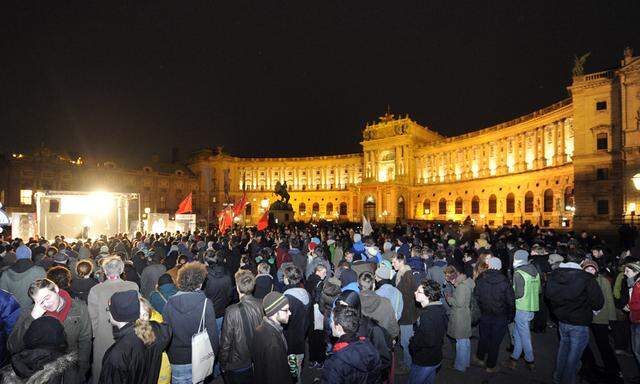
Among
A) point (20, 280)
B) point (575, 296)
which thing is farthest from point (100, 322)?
point (575, 296)

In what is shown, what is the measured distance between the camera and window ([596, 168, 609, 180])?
3394cm

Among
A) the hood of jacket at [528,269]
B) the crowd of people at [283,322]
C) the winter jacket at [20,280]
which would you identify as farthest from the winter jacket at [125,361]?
the hood of jacket at [528,269]

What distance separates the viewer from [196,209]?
79000 millimetres

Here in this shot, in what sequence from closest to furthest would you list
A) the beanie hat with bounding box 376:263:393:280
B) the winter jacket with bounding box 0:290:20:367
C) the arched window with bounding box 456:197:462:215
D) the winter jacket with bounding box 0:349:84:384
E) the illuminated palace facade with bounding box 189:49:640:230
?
the winter jacket with bounding box 0:349:84:384, the winter jacket with bounding box 0:290:20:367, the beanie hat with bounding box 376:263:393:280, the illuminated palace facade with bounding box 189:49:640:230, the arched window with bounding box 456:197:462:215

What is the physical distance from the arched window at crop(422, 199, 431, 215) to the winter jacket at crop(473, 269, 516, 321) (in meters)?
63.3

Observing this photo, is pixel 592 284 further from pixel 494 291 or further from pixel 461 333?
pixel 461 333

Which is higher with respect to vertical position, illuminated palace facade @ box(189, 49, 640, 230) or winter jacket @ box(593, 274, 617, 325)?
illuminated palace facade @ box(189, 49, 640, 230)

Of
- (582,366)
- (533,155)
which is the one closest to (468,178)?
(533,155)

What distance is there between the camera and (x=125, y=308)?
163 inches

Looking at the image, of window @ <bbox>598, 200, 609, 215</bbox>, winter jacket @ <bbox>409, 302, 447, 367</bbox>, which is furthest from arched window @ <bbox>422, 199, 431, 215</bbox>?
winter jacket @ <bbox>409, 302, 447, 367</bbox>

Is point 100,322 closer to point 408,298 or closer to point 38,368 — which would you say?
point 38,368

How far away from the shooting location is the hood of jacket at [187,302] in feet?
16.2

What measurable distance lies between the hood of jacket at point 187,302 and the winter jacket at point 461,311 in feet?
15.0

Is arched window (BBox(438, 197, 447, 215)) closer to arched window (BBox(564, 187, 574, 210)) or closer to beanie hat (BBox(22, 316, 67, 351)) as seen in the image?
arched window (BBox(564, 187, 574, 210))
